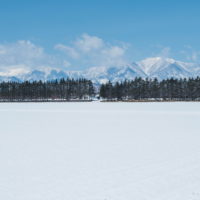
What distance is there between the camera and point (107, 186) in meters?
7.39

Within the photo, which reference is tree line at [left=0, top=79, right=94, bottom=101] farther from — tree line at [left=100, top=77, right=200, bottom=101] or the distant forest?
tree line at [left=100, top=77, right=200, bottom=101]

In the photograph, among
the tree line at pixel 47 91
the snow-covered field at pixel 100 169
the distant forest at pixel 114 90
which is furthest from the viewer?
the tree line at pixel 47 91

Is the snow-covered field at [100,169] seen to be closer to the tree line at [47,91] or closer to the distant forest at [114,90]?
the distant forest at [114,90]

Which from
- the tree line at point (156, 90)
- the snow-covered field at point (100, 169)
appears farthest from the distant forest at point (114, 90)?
the snow-covered field at point (100, 169)

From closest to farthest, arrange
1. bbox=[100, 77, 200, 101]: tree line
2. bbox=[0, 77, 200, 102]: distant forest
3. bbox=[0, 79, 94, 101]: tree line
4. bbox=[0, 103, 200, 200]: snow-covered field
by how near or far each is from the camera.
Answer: bbox=[0, 103, 200, 200]: snow-covered field, bbox=[100, 77, 200, 101]: tree line, bbox=[0, 77, 200, 102]: distant forest, bbox=[0, 79, 94, 101]: tree line

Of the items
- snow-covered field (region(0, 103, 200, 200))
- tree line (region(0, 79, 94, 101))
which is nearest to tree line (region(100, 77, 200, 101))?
tree line (region(0, 79, 94, 101))

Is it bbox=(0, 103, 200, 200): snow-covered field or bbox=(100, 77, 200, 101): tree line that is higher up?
bbox=(100, 77, 200, 101): tree line

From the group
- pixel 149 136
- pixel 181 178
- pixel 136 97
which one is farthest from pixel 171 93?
pixel 181 178

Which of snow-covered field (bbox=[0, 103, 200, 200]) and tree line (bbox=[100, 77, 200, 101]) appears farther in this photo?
tree line (bbox=[100, 77, 200, 101])

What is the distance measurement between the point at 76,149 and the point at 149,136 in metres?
5.24

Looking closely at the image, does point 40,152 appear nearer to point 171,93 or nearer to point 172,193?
point 172,193

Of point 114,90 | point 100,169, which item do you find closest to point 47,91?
point 114,90

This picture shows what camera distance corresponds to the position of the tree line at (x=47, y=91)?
5753 inches

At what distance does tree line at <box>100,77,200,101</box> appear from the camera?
12003 centimetres
